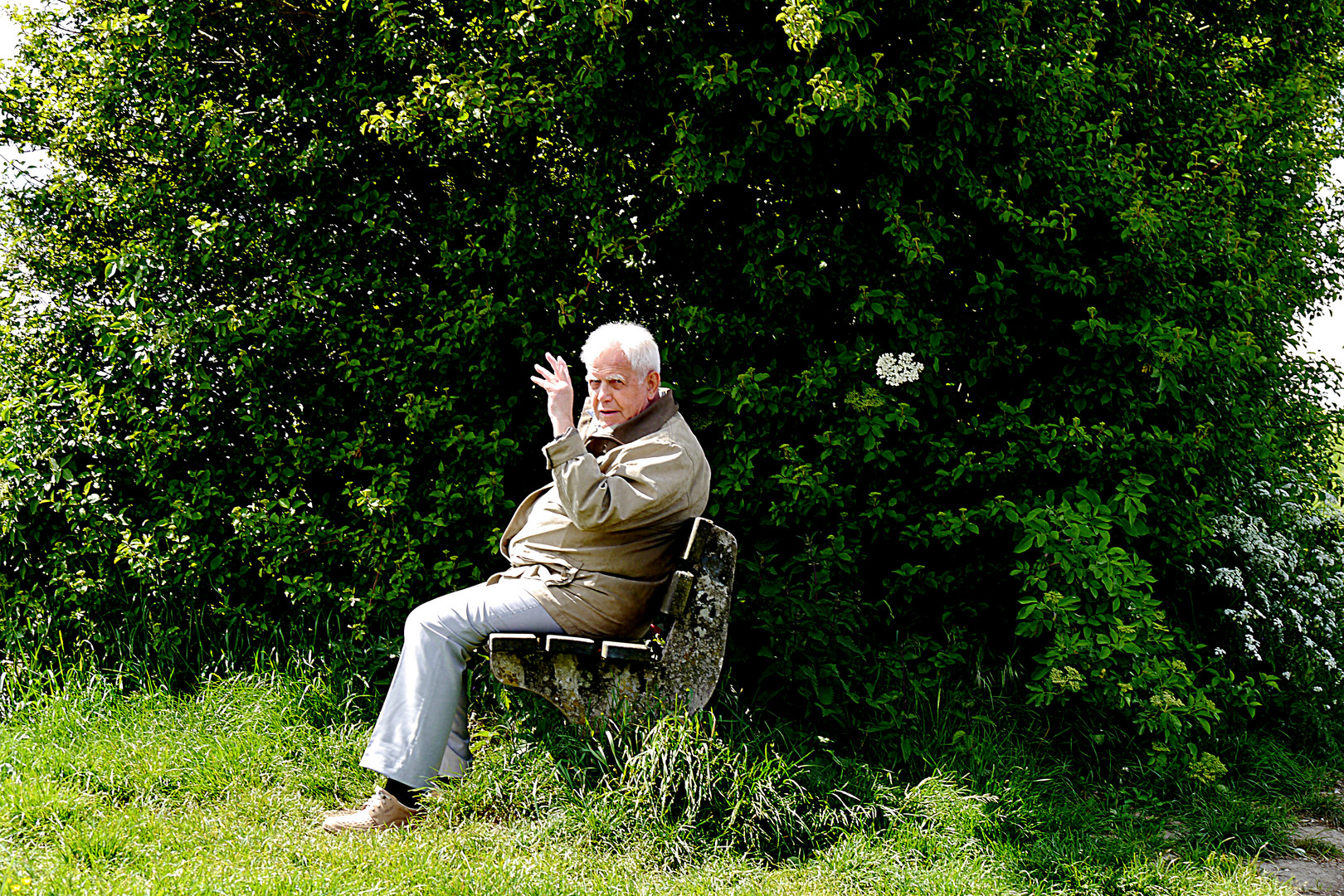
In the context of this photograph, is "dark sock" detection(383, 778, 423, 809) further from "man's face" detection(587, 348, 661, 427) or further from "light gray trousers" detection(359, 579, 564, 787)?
"man's face" detection(587, 348, 661, 427)

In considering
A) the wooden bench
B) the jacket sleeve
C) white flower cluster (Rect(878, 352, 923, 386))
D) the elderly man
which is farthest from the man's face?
white flower cluster (Rect(878, 352, 923, 386))

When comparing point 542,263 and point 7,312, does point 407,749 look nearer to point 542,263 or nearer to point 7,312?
point 542,263

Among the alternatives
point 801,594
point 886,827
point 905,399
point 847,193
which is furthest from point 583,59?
point 886,827

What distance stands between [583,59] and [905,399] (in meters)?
1.79

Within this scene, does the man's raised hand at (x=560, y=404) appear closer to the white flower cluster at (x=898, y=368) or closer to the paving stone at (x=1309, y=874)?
the white flower cluster at (x=898, y=368)

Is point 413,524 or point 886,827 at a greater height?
point 413,524

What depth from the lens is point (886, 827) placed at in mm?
3646

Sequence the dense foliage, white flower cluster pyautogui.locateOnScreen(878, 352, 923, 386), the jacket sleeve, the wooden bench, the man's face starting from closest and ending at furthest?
the jacket sleeve
the wooden bench
the man's face
the dense foliage
white flower cluster pyautogui.locateOnScreen(878, 352, 923, 386)

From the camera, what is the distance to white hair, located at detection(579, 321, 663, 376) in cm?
381

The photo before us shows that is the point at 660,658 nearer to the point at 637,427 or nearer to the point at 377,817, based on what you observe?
the point at 637,427

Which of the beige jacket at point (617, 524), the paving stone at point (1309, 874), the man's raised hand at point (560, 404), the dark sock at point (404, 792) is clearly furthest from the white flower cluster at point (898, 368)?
the dark sock at point (404, 792)

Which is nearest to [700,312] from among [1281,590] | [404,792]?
[404,792]

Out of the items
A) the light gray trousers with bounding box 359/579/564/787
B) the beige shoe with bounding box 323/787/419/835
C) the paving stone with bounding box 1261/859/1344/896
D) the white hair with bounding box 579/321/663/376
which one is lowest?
the beige shoe with bounding box 323/787/419/835

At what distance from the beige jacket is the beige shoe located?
770mm
